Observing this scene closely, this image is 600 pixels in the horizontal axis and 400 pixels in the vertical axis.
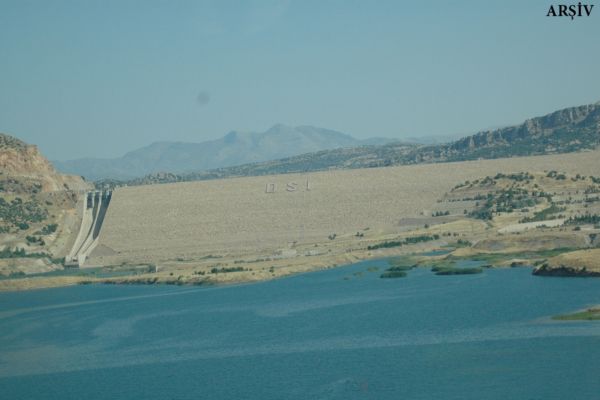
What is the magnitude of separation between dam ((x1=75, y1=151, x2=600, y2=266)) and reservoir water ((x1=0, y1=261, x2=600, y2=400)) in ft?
87.4

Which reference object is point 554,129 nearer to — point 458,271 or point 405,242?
point 405,242

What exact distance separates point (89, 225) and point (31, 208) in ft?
18.4

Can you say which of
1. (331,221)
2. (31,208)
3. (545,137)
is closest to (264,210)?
(331,221)

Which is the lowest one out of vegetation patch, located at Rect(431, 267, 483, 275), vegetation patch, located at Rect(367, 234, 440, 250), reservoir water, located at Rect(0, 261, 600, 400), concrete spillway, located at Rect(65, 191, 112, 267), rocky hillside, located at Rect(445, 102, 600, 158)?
reservoir water, located at Rect(0, 261, 600, 400)

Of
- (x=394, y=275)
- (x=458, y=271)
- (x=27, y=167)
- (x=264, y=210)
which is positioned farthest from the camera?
(x=27, y=167)

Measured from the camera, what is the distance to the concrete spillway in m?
91.9

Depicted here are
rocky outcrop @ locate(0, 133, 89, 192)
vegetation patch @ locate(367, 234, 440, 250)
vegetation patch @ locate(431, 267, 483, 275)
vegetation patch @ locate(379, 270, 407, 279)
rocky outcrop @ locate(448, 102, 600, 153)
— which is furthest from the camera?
rocky outcrop @ locate(448, 102, 600, 153)

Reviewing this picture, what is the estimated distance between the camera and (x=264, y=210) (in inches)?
3812

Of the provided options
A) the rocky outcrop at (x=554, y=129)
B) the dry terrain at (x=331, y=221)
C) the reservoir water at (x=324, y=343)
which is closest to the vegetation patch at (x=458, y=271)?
the reservoir water at (x=324, y=343)

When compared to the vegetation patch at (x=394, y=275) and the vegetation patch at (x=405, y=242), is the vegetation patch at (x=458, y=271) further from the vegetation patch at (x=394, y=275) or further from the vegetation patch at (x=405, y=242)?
the vegetation patch at (x=405, y=242)

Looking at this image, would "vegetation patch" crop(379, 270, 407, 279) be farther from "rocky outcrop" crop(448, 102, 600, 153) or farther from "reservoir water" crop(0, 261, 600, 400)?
"rocky outcrop" crop(448, 102, 600, 153)

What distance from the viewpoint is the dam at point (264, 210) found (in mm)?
89688

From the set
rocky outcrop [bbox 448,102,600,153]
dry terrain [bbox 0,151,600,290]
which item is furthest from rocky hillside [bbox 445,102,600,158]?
dry terrain [bbox 0,151,600,290]

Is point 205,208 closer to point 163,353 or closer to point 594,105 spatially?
point 163,353
